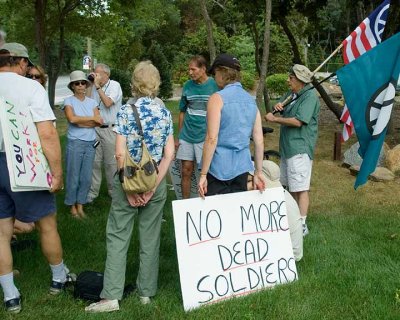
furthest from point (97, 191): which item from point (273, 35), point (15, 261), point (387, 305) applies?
point (273, 35)

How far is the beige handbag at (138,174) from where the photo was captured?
11.4 ft

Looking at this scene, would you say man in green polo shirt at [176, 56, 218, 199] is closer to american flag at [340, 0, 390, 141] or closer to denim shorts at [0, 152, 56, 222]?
american flag at [340, 0, 390, 141]

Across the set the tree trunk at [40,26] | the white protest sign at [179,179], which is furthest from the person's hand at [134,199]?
the tree trunk at [40,26]

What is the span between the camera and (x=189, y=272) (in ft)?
12.2

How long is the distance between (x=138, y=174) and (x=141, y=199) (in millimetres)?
234

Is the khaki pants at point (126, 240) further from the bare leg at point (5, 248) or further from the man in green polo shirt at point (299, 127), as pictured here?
the man in green polo shirt at point (299, 127)

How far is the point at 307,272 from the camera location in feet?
14.3

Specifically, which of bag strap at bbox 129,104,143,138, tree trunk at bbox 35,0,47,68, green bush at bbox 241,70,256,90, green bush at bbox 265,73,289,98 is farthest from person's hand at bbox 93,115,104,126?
green bush at bbox 241,70,256,90

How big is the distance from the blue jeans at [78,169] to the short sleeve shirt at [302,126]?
2.33 m

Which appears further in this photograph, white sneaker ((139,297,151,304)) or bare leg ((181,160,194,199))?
bare leg ((181,160,194,199))

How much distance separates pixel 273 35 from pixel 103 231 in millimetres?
28704

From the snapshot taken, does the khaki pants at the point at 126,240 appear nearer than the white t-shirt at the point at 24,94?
No

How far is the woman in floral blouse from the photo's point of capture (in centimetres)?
361

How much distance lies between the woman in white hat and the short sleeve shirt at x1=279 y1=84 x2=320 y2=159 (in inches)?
87.3
